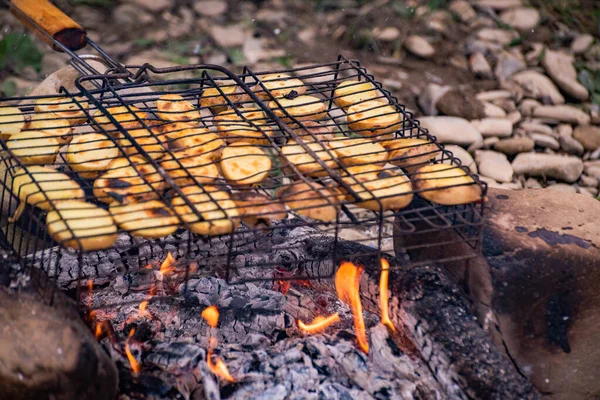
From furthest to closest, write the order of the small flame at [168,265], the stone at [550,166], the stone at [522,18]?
the stone at [522,18] → the stone at [550,166] → the small flame at [168,265]

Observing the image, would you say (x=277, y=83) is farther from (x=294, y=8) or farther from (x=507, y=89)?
(x=294, y=8)

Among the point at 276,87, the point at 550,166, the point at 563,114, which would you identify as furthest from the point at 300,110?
the point at 563,114

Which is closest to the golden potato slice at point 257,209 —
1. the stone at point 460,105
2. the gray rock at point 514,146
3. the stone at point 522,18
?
the gray rock at point 514,146

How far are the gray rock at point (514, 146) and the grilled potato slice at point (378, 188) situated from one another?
339 centimetres

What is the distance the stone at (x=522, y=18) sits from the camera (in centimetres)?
738

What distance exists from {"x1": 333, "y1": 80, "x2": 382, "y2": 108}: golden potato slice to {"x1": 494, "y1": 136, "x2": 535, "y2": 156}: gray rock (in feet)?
9.19

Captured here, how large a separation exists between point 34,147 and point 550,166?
164 inches

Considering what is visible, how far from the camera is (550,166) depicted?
5516mm

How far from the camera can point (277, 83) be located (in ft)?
10.7

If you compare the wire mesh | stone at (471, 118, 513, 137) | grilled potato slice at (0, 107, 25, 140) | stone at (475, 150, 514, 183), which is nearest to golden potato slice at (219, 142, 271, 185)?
the wire mesh

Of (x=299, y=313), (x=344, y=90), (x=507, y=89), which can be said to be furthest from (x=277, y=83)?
(x=507, y=89)

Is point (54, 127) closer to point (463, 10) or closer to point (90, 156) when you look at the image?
point (90, 156)

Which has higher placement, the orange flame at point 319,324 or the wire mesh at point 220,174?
the wire mesh at point 220,174

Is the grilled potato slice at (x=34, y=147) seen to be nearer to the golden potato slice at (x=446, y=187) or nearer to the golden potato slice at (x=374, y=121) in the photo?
the golden potato slice at (x=374, y=121)
